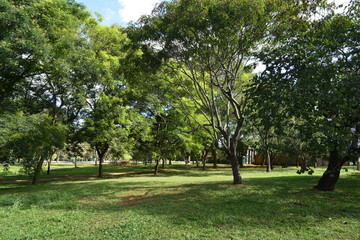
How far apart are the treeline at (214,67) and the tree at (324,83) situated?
4 cm

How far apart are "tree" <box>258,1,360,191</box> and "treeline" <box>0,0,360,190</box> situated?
4 cm

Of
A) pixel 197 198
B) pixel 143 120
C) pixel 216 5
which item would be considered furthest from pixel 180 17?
pixel 143 120

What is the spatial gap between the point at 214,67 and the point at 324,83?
25.6 ft

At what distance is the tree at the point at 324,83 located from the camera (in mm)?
6543

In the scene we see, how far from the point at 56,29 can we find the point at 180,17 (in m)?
7.98

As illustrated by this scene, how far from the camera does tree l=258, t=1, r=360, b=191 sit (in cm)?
654

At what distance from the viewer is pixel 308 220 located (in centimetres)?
677

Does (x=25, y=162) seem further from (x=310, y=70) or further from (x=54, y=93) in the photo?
(x=310, y=70)

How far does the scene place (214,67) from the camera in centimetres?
1421

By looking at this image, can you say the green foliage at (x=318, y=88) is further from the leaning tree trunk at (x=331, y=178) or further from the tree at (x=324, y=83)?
the leaning tree trunk at (x=331, y=178)

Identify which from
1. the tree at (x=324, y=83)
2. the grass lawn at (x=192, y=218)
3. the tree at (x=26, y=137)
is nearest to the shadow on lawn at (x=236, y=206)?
the grass lawn at (x=192, y=218)

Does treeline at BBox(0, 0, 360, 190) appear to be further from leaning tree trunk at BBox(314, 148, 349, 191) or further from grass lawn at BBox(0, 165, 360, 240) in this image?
grass lawn at BBox(0, 165, 360, 240)

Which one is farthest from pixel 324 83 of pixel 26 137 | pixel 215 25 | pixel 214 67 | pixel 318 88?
pixel 26 137

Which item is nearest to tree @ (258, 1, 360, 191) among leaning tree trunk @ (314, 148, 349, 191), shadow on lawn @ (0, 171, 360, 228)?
shadow on lawn @ (0, 171, 360, 228)
